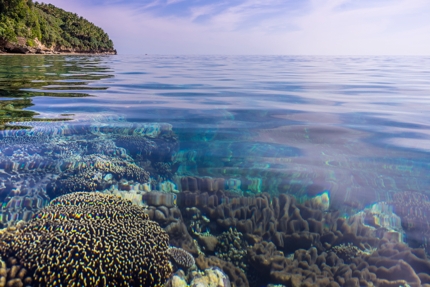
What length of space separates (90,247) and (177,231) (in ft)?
3.21

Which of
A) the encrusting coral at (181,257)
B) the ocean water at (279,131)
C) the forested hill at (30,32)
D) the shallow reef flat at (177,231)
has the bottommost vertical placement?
the encrusting coral at (181,257)

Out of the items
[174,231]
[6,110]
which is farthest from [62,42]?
[174,231]

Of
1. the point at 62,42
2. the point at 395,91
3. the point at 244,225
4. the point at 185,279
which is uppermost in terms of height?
the point at 62,42

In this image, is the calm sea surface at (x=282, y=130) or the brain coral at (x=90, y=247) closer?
the brain coral at (x=90, y=247)

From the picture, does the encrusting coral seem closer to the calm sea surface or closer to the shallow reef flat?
the shallow reef flat

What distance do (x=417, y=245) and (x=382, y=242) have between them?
313 millimetres

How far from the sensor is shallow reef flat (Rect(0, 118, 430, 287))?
100 inches

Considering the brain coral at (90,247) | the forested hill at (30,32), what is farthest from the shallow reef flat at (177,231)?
the forested hill at (30,32)

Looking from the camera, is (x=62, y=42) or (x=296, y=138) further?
(x=62, y=42)

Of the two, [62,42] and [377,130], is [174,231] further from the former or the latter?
[62,42]

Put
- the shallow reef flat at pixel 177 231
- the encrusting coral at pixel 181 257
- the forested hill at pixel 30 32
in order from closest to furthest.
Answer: the shallow reef flat at pixel 177 231 → the encrusting coral at pixel 181 257 → the forested hill at pixel 30 32

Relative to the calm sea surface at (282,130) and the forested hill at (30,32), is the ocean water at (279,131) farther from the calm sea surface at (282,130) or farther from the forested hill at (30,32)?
the forested hill at (30,32)

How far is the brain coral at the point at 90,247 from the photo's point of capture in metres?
2.39

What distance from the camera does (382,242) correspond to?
124 inches
